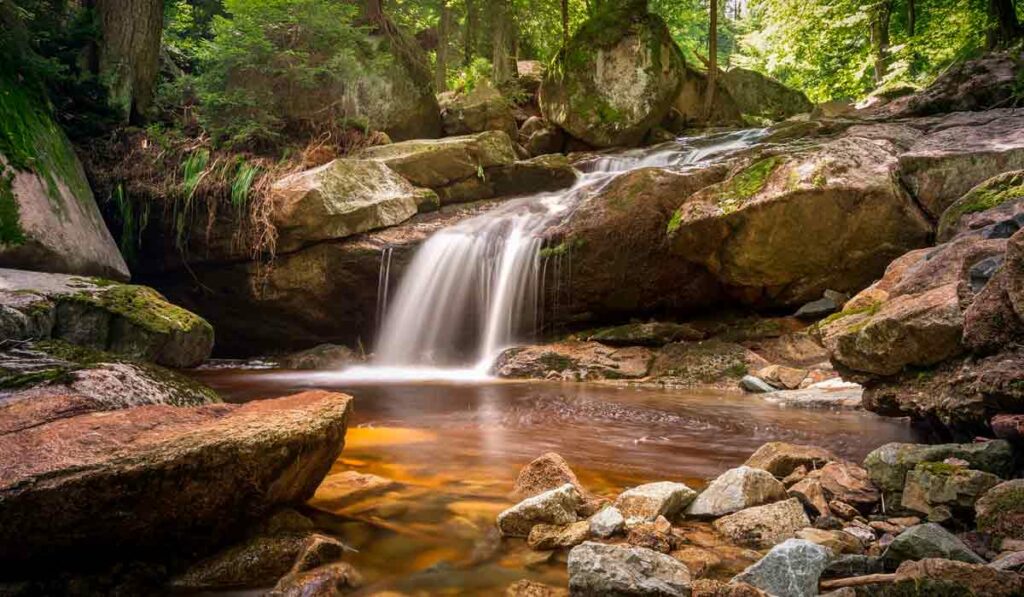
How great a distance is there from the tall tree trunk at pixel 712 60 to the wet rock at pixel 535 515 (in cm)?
1615

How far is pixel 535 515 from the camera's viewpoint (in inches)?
105

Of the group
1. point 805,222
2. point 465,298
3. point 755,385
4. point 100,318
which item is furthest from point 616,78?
point 100,318

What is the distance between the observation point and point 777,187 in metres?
7.93

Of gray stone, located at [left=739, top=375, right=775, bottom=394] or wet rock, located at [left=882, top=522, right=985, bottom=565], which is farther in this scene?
gray stone, located at [left=739, top=375, right=775, bottom=394]

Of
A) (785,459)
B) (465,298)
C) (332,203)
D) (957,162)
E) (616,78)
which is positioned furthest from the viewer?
(616,78)

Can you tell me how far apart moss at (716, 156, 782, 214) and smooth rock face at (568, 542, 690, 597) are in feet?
22.4

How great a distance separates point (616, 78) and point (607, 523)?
1432 centimetres

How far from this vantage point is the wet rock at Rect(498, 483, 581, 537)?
8.71 feet

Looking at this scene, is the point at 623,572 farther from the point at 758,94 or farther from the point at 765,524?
the point at 758,94

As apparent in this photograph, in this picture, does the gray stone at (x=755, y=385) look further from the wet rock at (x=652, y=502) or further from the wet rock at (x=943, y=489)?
the wet rock at (x=652, y=502)

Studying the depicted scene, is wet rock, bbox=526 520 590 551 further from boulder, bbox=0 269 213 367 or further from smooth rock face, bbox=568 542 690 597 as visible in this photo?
boulder, bbox=0 269 213 367

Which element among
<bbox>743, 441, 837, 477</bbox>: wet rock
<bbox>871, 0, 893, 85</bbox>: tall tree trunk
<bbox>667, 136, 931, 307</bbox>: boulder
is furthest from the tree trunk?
<bbox>871, 0, 893, 85</bbox>: tall tree trunk

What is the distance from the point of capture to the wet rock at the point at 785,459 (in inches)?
132

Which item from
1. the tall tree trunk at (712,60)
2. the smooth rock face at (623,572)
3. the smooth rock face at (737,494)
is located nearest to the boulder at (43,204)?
the smooth rock face at (623,572)
